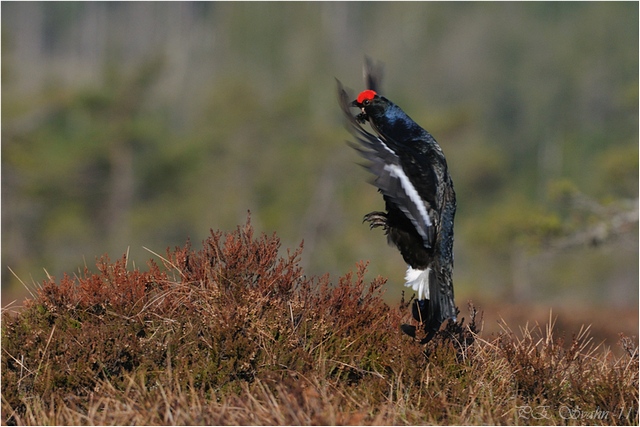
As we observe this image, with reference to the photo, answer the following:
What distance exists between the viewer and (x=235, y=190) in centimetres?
4278

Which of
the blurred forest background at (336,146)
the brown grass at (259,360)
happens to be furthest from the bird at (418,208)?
the blurred forest background at (336,146)

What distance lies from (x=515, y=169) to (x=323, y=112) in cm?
1635

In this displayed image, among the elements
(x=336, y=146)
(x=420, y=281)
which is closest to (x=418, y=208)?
(x=420, y=281)

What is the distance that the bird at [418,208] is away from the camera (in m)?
4.90

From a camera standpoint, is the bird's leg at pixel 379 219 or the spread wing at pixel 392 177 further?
the bird's leg at pixel 379 219

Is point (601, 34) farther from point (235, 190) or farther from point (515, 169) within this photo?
point (235, 190)

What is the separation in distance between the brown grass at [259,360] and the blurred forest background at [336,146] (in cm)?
760

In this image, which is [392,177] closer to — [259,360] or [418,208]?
[418,208]

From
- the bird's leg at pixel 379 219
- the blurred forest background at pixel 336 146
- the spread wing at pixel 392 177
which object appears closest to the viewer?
the spread wing at pixel 392 177

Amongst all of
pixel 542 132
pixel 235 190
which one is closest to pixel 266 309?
pixel 235 190

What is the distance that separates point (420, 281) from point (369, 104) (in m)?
1.33

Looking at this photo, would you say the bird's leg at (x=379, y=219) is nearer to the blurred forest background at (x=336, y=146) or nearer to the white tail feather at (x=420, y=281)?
the white tail feather at (x=420, y=281)

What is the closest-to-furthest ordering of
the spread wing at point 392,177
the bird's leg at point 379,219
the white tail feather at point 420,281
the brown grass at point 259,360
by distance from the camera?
the brown grass at point 259,360
the spread wing at point 392,177
the white tail feather at point 420,281
the bird's leg at point 379,219

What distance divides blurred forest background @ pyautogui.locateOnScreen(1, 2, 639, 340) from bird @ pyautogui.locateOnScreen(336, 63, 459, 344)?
736cm
